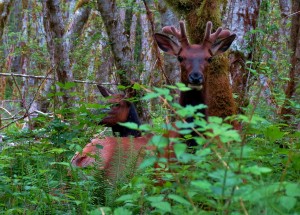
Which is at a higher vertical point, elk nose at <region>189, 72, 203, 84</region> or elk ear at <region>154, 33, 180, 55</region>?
elk ear at <region>154, 33, 180, 55</region>

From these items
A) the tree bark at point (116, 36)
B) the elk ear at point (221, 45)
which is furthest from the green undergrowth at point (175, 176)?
the tree bark at point (116, 36)

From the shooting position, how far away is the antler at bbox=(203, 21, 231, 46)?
27.3 ft

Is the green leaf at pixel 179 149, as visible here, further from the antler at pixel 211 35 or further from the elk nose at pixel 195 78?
the antler at pixel 211 35

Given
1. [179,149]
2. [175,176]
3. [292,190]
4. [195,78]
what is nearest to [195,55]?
[195,78]

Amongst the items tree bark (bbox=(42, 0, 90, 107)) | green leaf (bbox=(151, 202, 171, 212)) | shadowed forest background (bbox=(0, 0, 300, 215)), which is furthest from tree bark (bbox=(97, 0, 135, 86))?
green leaf (bbox=(151, 202, 171, 212))

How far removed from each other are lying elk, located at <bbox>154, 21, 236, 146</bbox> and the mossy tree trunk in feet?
1.48

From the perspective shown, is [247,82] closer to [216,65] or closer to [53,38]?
[216,65]

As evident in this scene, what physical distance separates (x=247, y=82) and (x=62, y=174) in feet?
12.5

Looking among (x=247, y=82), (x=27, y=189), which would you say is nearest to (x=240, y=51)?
(x=247, y=82)

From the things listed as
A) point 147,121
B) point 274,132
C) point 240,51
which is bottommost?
point 147,121

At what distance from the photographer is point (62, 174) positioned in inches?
256

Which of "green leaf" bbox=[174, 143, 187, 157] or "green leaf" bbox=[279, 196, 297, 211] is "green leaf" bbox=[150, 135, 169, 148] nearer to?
"green leaf" bbox=[174, 143, 187, 157]

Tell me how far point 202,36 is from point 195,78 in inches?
68.2

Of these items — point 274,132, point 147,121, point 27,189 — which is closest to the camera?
Answer: point 274,132
